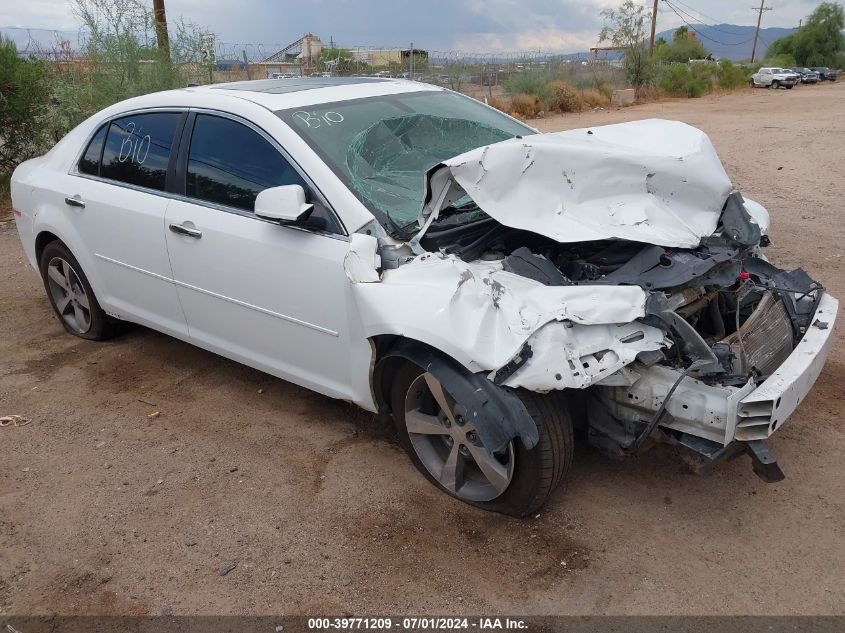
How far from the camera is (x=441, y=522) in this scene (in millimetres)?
3131

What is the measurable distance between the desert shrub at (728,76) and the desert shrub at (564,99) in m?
17.6

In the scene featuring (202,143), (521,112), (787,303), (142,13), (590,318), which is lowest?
(521,112)

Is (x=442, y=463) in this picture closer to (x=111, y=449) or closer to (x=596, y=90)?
(x=111, y=449)

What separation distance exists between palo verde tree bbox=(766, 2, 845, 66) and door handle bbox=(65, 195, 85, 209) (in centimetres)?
7308

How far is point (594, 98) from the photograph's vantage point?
2575cm

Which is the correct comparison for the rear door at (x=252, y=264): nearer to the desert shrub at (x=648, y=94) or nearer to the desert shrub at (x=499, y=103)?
the desert shrub at (x=499, y=103)

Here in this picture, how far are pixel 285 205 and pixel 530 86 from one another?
73.5ft

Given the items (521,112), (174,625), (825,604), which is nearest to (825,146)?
(521,112)

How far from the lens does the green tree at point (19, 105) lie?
9.71m

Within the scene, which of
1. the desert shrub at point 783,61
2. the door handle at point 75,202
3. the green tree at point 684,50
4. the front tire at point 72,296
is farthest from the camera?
the green tree at point 684,50

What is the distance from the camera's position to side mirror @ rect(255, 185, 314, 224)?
10.4ft

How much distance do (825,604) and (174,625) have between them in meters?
2.39

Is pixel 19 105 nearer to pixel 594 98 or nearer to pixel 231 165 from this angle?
pixel 231 165

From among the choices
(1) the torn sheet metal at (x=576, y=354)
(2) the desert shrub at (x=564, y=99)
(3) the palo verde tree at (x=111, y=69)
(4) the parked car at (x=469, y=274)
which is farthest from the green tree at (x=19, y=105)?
(2) the desert shrub at (x=564, y=99)
